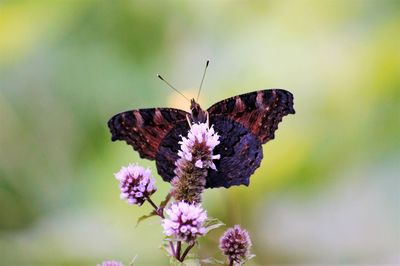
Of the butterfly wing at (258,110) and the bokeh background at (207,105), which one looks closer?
the butterfly wing at (258,110)

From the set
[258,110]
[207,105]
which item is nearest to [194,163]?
[258,110]

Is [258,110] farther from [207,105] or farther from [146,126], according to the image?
[207,105]

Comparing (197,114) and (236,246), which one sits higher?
(197,114)

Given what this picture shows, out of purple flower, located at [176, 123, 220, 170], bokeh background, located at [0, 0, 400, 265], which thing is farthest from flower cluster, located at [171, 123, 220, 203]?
bokeh background, located at [0, 0, 400, 265]

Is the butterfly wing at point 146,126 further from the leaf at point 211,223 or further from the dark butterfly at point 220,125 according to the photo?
the leaf at point 211,223

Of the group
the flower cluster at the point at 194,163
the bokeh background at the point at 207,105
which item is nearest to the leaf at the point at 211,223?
the flower cluster at the point at 194,163

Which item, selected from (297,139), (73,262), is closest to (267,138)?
(297,139)

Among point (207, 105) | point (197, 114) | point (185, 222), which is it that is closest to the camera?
point (185, 222)

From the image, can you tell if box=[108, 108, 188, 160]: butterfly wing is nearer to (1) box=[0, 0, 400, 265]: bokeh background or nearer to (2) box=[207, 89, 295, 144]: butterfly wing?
(2) box=[207, 89, 295, 144]: butterfly wing
